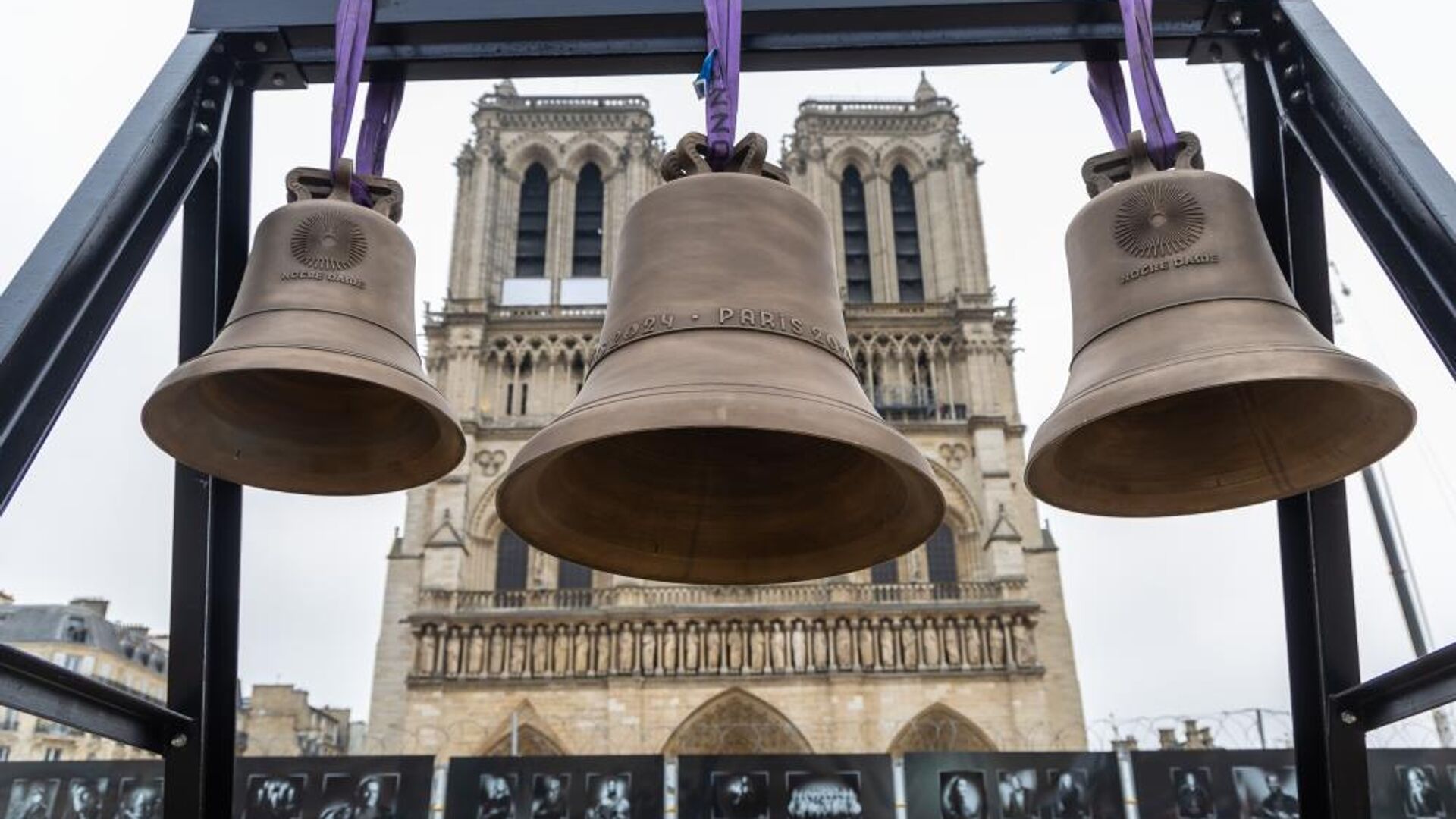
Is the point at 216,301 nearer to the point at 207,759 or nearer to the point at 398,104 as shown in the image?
the point at 398,104

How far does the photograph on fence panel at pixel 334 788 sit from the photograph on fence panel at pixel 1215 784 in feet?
24.6

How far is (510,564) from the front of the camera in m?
30.0

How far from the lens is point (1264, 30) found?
2.92 m

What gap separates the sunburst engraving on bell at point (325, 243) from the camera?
284 cm

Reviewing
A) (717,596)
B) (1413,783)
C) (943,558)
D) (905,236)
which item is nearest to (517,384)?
(717,596)

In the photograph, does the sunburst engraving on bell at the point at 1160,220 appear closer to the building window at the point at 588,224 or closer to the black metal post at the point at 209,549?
the black metal post at the point at 209,549

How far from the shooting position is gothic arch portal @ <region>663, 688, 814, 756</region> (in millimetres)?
26625

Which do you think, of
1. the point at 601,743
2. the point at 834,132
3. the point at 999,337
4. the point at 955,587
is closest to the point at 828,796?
the point at 601,743

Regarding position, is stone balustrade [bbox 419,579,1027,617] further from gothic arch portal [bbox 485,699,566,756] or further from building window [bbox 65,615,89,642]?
building window [bbox 65,615,89,642]

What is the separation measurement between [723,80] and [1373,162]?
1.53 m

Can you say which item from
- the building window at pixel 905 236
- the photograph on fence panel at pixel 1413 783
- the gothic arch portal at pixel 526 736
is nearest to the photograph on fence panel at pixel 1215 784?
the photograph on fence panel at pixel 1413 783

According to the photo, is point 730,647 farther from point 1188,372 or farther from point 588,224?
point 1188,372

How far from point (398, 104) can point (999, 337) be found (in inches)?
1197

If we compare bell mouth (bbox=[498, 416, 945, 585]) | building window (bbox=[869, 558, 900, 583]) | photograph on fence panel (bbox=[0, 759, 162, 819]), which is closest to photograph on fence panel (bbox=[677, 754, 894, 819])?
photograph on fence panel (bbox=[0, 759, 162, 819])
